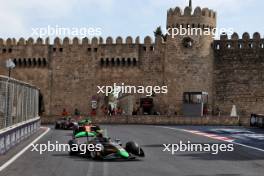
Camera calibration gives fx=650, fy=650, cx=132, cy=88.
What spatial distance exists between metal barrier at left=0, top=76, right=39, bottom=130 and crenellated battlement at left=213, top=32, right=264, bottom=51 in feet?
82.3

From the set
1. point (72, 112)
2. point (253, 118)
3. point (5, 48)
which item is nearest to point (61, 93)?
point (72, 112)

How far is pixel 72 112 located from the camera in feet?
196

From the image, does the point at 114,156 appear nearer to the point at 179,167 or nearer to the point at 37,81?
the point at 179,167

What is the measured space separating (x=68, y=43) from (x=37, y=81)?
473 centimetres

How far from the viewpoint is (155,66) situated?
5872 cm

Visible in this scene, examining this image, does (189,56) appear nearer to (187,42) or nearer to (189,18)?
(187,42)
